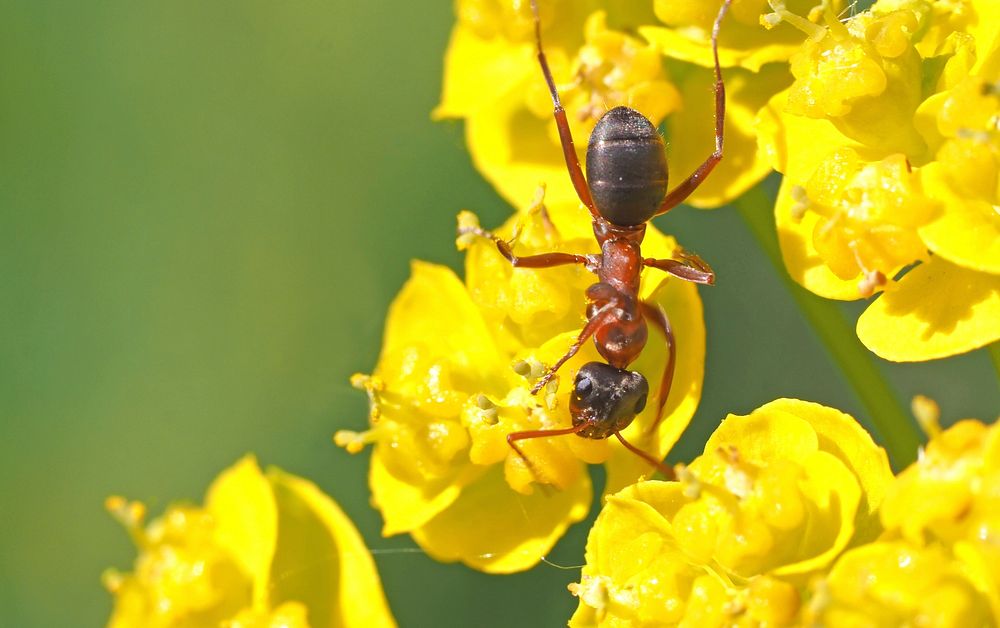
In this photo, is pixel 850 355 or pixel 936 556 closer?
pixel 936 556

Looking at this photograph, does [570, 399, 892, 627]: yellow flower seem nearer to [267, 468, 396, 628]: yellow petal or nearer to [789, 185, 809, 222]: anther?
[789, 185, 809, 222]: anther

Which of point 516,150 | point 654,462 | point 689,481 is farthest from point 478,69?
point 689,481

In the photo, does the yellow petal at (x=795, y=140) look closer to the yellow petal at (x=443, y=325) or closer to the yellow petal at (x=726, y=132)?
the yellow petal at (x=726, y=132)

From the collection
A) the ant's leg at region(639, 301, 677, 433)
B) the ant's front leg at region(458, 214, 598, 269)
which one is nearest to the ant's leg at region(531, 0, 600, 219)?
the ant's front leg at region(458, 214, 598, 269)

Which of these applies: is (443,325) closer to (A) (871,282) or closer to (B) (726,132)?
(B) (726,132)

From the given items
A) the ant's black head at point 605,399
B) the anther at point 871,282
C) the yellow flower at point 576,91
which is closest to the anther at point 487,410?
the ant's black head at point 605,399

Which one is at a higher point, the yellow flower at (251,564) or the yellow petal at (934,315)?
the yellow petal at (934,315)
